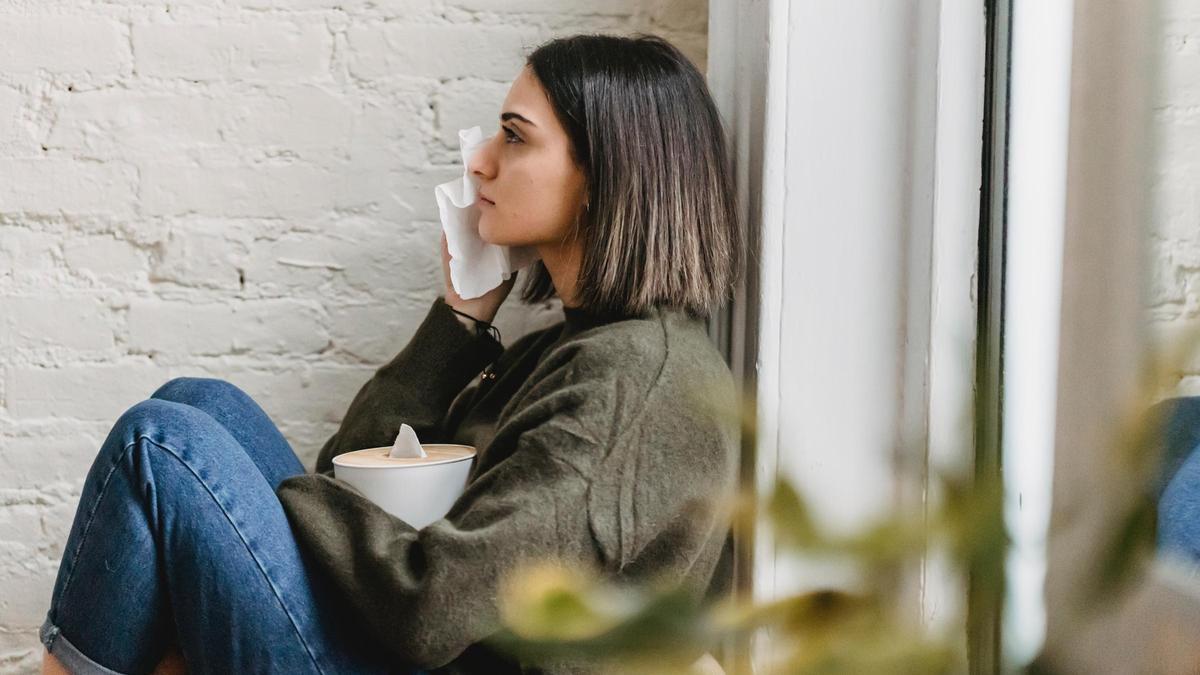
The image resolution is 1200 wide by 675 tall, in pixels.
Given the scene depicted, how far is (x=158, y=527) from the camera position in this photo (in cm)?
92

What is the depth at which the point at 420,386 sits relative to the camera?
4.18 feet

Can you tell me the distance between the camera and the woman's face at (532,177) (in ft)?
3.65

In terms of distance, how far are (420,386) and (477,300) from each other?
0.12 m

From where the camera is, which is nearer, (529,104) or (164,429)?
(164,429)

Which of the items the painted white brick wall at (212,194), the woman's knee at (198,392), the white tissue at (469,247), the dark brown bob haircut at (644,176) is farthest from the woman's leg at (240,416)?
the dark brown bob haircut at (644,176)

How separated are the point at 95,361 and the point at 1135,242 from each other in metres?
1.18

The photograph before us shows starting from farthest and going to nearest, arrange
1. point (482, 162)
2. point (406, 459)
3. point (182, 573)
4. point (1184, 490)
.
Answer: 1. point (482, 162)
2. point (406, 459)
3. point (182, 573)
4. point (1184, 490)

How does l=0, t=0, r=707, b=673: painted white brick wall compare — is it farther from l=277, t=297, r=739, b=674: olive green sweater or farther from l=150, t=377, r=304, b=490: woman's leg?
l=277, t=297, r=739, b=674: olive green sweater

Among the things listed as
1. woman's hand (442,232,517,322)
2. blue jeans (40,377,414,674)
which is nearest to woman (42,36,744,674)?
blue jeans (40,377,414,674)

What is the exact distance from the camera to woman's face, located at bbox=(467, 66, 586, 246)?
A: 1.11 metres

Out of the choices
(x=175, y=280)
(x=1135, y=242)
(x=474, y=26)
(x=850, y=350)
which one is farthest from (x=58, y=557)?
(x=1135, y=242)

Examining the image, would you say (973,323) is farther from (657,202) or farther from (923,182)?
(657,202)

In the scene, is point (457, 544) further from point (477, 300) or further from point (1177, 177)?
point (1177, 177)

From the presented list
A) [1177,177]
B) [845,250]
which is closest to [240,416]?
[845,250]
